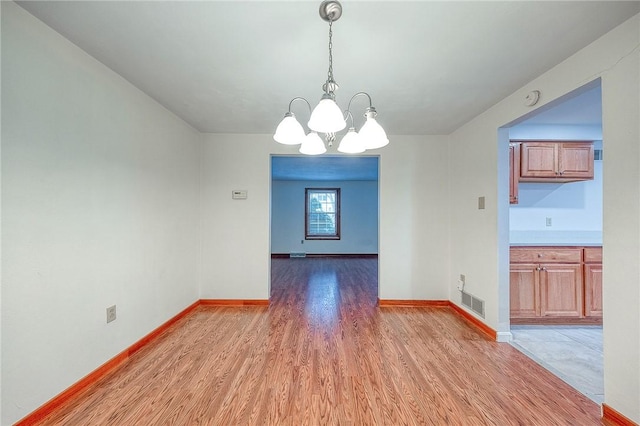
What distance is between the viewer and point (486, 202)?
279cm

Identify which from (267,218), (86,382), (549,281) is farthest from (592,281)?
(86,382)

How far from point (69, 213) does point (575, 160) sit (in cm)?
502

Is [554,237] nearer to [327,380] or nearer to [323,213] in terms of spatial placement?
[327,380]

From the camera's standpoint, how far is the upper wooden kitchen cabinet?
3109 millimetres

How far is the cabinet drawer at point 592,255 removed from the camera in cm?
286

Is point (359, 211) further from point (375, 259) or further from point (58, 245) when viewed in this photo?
point (58, 245)

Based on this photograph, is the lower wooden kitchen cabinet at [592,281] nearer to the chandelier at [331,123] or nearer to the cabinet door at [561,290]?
the cabinet door at [561,290]

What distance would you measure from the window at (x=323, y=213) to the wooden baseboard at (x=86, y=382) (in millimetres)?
5596

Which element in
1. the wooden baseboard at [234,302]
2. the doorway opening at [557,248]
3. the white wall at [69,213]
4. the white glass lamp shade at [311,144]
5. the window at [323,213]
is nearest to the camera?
the white wall at [69,213]

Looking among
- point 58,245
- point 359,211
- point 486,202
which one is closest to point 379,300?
point 486,202

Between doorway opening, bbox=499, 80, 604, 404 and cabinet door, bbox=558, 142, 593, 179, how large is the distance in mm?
14

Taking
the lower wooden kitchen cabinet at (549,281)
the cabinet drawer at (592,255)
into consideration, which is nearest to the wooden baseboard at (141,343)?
the lower wooden kitchen cabinet at (549,281)

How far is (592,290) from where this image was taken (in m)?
2.84

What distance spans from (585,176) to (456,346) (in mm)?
2655
